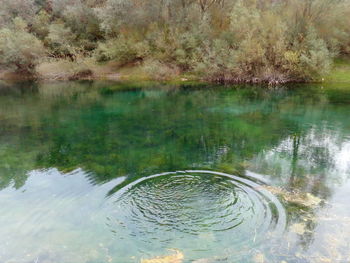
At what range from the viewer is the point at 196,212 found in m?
8.75

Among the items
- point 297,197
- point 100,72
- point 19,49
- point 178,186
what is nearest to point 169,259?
point 178,186

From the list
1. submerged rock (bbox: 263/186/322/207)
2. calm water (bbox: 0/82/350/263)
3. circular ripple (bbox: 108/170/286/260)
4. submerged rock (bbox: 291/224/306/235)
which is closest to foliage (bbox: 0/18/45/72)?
calm water (bbox: 0/82/350/263)

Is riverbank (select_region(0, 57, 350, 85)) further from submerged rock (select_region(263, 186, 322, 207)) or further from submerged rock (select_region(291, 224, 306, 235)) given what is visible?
submerged rock (select_region(291, 224, 306, 235))

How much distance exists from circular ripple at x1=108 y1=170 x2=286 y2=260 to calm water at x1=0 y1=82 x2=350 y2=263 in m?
0.03

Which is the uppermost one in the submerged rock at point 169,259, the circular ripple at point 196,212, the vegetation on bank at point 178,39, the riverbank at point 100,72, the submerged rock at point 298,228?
the vegetation on bank at point 178,39

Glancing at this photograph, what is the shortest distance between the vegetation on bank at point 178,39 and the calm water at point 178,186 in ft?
40.9

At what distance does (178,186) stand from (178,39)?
104ft

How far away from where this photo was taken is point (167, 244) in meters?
7.57

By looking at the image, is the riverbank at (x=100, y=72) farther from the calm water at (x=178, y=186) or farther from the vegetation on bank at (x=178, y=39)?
the calm water at (x=178, y=186)

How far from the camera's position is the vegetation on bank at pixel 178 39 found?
32.3 m

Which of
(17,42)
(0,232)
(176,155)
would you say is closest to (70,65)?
(17,42)

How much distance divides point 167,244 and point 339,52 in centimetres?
3677

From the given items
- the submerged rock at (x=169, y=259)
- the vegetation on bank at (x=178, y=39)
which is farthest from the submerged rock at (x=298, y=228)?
the vegetation on bank at (x=178, y=39)

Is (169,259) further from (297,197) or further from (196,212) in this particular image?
(297,197)
